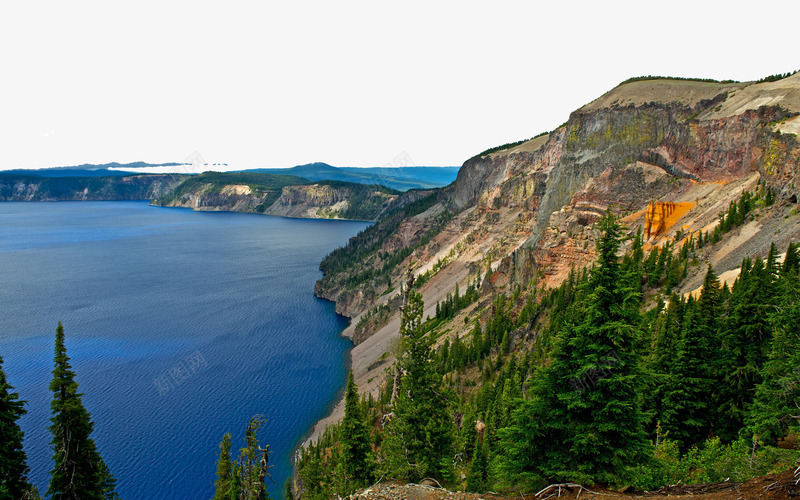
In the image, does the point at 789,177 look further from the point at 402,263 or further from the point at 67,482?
the point at 402,263

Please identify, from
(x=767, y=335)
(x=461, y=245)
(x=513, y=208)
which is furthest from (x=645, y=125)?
(x=767, y=335)

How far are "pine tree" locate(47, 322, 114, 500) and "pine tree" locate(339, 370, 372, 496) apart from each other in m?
12.8

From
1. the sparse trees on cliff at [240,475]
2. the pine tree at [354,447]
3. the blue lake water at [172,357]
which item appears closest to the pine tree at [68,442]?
the sparse trees on cliff at [240,475]

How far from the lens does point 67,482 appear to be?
21703mm

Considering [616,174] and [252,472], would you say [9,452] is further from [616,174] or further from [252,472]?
[616,174]

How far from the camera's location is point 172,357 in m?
80.8

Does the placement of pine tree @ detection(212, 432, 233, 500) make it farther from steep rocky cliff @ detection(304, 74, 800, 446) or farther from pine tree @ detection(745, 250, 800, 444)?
pine tree @ detection(745, 250, 800, 444)

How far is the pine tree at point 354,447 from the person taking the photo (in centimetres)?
2467

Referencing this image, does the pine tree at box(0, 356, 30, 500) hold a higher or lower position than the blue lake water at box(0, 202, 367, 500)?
higher

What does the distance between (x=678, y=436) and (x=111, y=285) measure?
143 meters

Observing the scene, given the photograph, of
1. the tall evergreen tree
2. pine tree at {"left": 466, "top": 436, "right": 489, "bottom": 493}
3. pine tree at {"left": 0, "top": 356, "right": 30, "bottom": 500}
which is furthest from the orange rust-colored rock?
pine tree at {"left": 0, "top": 356, "right": 30, "bottom": 500}

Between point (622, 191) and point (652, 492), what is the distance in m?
74.4

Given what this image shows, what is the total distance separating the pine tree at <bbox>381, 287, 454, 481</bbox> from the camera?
23.1 metres

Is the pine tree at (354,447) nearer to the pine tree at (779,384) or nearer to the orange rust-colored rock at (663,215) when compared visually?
the pine tree at (779,384)
